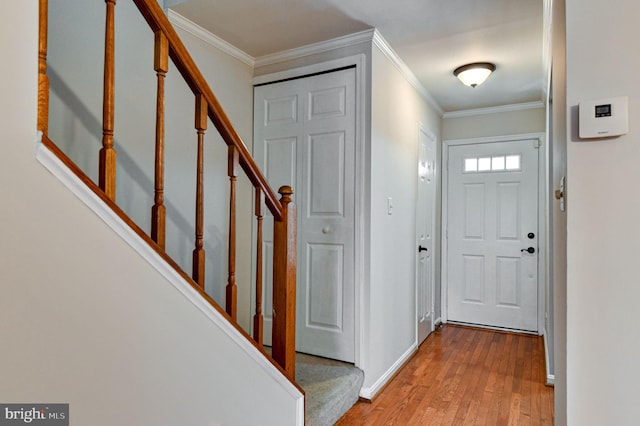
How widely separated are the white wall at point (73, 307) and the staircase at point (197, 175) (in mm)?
58

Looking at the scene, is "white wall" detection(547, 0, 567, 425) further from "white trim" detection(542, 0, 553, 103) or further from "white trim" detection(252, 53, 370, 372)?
"white trim" detection(252, 53, 370, 372)

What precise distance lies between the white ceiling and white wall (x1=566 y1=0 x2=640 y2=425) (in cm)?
116

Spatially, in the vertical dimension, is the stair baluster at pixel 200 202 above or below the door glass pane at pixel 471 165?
below

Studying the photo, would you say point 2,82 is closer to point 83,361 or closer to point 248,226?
point 83,361

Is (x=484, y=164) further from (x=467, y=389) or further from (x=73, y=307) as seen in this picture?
(x=73, y=307)

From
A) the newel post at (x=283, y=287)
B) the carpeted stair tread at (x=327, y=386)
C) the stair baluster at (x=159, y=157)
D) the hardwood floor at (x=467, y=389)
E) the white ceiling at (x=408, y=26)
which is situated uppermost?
the white ceiling at (x=408, y=26)

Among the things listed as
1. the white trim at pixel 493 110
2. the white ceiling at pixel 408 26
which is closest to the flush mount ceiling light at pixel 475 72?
the white ceiling at pixel 408 26

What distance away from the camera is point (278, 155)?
2.85 metres

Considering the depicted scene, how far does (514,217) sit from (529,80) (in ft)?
4.64

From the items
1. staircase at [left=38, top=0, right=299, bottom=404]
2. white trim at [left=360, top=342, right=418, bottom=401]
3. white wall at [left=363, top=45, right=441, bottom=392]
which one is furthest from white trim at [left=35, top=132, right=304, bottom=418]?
white wall at [left=363, top=45, right=441, bottom=392]

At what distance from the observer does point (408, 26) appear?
7.83ft

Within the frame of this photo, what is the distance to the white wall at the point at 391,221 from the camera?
2521mm

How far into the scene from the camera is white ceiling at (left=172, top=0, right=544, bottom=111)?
216cm

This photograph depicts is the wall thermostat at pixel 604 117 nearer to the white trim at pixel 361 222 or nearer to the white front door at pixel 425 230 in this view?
the white trim at pixel 361 222
